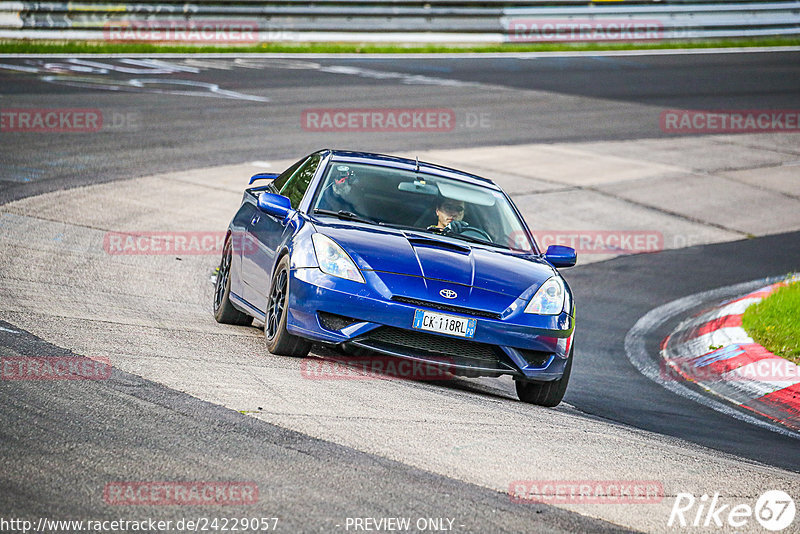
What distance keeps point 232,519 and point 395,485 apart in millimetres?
837

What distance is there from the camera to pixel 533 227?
1474 centimetres

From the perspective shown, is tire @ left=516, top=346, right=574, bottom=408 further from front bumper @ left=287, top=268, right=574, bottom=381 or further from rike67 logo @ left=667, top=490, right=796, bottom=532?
rike67 logo @ left=667, top=490, right=796, bottom=532

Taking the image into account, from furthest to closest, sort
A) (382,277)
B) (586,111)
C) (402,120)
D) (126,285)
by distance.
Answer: (586,111) < (402,120) < (126,285) < (382,277)

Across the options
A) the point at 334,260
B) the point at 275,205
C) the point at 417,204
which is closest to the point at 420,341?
the point at 334,260

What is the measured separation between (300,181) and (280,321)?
1685 mm

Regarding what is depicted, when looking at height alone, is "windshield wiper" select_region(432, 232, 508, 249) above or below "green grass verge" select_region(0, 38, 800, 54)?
below

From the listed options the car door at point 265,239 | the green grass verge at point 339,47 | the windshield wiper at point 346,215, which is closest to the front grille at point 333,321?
the car door at point 265,239

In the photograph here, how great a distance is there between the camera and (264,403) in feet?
19.5

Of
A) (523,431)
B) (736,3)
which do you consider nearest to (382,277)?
(523,431)

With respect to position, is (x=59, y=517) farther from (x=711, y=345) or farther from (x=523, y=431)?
(x=711, y=345)

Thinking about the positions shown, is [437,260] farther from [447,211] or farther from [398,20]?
[398,20]

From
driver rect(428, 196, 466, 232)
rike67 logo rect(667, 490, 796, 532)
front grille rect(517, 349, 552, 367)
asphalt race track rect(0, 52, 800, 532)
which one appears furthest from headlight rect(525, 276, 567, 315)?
rike67 logo rect(667, 490, 796, 532)

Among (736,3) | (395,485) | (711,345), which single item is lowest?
(711,345)

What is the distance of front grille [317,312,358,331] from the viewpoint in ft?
23.4
